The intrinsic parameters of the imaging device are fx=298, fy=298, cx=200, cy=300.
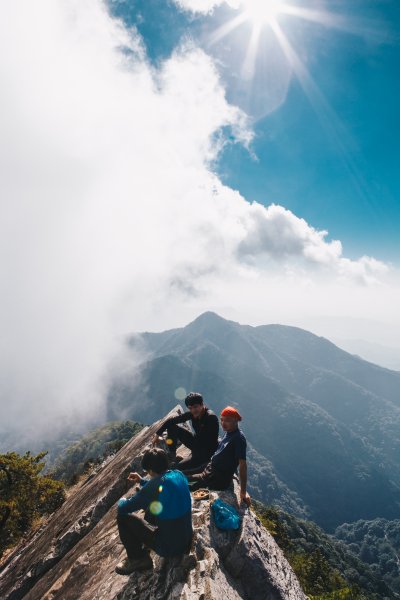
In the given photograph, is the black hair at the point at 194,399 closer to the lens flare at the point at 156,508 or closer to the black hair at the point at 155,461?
the black hair at the point at 155,461

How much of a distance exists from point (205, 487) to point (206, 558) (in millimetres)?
3281

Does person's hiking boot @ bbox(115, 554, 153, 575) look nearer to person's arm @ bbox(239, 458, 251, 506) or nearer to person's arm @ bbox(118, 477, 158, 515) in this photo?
person's arm @ bbox(118, 477, 158, 515)

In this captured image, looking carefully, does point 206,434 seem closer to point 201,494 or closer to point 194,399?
point 194,399

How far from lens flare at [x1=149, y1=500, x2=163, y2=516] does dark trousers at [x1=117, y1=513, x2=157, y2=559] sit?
365mm

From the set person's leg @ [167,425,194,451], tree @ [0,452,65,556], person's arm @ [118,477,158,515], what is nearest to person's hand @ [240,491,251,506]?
person's arm @ [118,477,158,515]

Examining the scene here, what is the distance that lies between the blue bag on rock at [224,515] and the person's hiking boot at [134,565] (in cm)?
196

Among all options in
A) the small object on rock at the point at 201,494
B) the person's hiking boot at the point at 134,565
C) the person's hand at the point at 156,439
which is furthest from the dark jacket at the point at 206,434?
the person's hiking boot at the point at 134,565

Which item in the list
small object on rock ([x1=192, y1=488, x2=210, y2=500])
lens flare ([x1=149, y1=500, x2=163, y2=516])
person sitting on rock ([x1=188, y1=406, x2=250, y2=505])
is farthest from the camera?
person sitting on rock ([x1=188, y1=406, x2=250, y2=505])

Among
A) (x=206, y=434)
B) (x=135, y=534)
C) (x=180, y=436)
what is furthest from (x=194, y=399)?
(x=135, y=534)

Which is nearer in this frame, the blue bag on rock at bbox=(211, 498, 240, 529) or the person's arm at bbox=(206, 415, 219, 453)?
the blue bag on rock at bbox=(211, 498, 240, 529)

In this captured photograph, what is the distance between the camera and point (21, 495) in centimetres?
2781

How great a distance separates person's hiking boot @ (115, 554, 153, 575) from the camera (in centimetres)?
701

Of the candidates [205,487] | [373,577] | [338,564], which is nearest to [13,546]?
[205,487]

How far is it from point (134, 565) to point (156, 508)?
4.39 feet
